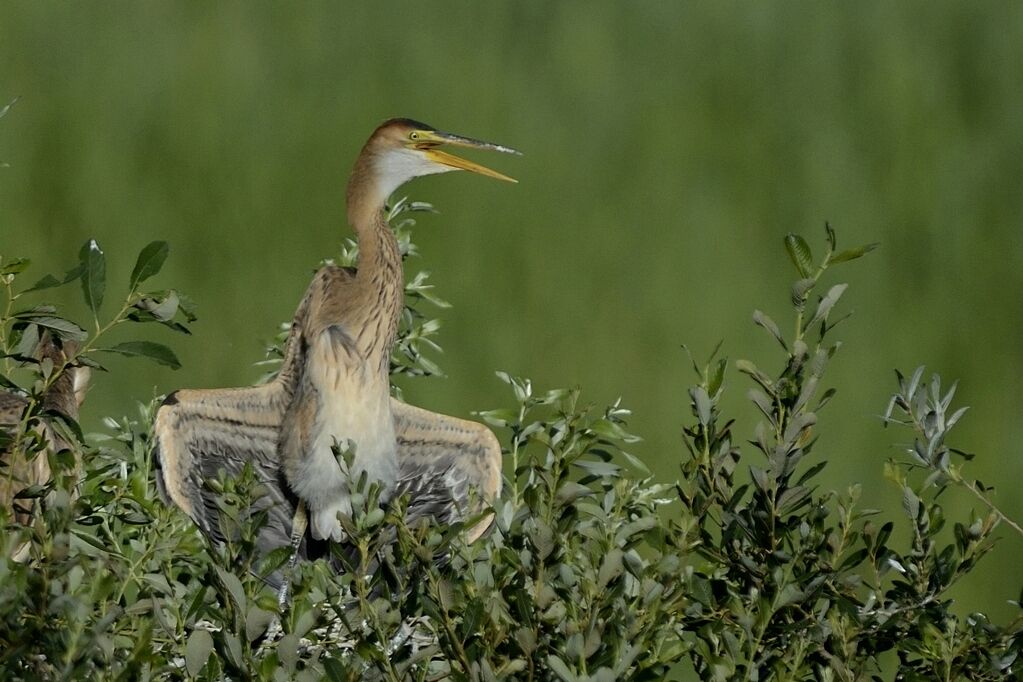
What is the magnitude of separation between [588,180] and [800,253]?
12.3 ft

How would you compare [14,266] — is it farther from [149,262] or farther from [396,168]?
[396,168]

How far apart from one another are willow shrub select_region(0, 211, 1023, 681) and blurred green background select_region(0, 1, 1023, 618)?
2.87 meters

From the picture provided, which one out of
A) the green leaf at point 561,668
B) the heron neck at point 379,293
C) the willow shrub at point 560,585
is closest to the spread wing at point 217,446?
the heron neck at point 379,293

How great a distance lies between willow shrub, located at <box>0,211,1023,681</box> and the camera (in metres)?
1.41

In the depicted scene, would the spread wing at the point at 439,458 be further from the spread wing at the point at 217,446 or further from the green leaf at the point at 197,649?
the green leaf at the point at 197,649

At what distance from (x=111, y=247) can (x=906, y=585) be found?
146 inches

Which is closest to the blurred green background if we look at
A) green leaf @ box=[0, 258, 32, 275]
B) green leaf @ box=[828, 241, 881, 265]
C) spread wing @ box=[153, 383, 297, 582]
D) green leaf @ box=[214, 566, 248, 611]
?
spread wing @ box=[153, 383, 297, 582]

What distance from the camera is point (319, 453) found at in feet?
10.9

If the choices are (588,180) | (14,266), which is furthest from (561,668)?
(588,180)

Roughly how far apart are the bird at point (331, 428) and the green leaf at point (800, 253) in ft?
5.06

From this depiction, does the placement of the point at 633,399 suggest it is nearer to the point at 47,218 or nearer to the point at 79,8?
the point at 47,218

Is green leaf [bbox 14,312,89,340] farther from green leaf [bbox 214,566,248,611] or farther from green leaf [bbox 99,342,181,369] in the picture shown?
green leaf [bbox 214,566,248,611]

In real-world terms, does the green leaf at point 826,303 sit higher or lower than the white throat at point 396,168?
lower

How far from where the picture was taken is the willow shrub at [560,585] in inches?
55.6
